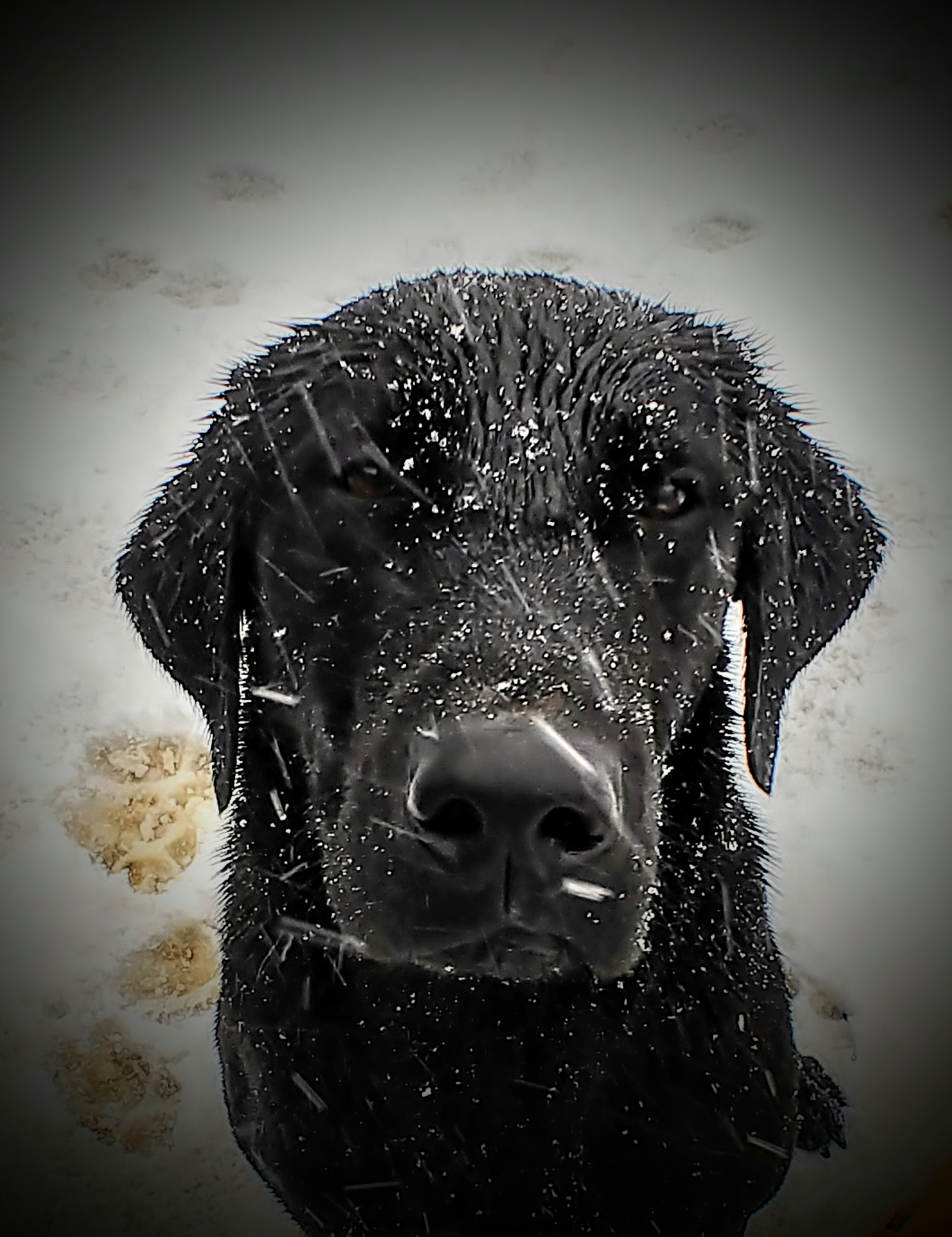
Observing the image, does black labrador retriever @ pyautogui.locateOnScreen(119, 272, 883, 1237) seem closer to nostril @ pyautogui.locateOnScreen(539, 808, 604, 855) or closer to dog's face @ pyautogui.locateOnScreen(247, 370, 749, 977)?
dog's face @ pyautogui.locateOnScreen(247, 370, 749, 977)

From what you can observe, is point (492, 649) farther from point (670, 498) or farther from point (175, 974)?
point (175, 974)

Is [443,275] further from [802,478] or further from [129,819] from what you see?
[129,819]

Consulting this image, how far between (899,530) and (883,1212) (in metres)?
2.78

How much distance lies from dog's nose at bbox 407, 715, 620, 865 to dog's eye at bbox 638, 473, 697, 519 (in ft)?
2.07

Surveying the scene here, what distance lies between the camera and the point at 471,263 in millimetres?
4574

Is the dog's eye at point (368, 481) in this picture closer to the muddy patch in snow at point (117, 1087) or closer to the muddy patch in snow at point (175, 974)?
the muddy patch in snow at point (175, 974)

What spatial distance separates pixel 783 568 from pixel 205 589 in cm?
140

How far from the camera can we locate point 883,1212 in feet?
7.72

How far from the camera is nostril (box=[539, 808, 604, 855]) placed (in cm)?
122

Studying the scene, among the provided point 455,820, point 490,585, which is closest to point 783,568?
point 490,585

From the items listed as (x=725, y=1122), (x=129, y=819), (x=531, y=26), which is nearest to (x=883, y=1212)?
(x=725, y=1122)

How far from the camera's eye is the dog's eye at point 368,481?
1.69m

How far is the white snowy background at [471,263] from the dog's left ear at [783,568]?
1.45m

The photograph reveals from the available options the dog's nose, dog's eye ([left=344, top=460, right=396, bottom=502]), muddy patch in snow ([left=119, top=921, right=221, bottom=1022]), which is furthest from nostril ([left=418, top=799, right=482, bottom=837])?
muddy patch in snow ([left=119, top=921, right=221, bottom=1022])
